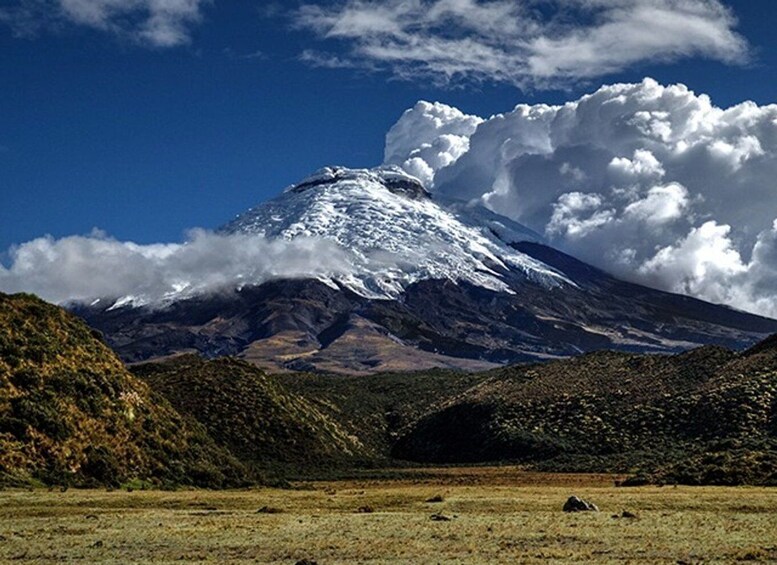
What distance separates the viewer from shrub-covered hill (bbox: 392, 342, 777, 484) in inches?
3858

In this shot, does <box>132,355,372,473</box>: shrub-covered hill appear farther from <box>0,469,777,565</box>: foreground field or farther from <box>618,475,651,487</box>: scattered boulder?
<box>0,469,777,565</box>: foreground field

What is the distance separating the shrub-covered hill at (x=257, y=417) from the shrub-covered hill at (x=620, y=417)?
13499mm

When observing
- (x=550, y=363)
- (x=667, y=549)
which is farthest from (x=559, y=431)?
(x=667, y=549)

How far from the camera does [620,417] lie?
117438 mm

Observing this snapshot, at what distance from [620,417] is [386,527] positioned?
3079 inches

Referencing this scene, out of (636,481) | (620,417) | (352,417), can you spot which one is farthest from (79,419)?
(352,417)

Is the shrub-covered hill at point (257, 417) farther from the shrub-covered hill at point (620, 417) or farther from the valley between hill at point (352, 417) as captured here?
the shrub-covered hill at point (620, 417)

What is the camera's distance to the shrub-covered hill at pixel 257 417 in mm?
105625

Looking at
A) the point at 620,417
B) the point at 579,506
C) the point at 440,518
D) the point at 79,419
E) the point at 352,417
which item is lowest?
the point at 440,518

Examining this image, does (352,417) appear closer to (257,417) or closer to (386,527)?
(257,417)

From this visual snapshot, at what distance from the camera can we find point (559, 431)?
11862cm

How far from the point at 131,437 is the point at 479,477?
32144 millimetres

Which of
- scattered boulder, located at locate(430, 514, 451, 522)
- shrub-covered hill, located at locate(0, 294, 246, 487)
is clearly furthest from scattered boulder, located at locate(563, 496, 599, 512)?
shrub-covered hill, located at locate(0, 294, 246, 487)

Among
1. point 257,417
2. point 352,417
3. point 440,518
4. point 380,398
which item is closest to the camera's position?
point 440,518
